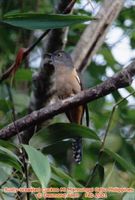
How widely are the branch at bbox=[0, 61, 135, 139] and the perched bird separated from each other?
1651 millimetres

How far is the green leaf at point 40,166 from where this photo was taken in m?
1.84

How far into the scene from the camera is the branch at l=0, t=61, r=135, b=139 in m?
2.33

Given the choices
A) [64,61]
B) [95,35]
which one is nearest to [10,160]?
[95,35]

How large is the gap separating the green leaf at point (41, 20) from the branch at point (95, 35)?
1.99 meters

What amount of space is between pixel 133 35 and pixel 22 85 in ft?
3.15

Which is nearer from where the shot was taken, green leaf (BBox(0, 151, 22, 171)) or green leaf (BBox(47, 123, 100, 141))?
green leaf (BBox(0, 151, 22, 171))

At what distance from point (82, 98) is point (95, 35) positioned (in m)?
1.89

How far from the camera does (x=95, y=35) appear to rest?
4195mm

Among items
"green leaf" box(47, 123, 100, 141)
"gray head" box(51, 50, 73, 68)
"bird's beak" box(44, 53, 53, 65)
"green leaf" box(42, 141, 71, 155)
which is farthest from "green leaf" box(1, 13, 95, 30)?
"gray head" box(51, 50, 73, 68)

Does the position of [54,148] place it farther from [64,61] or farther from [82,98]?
[64,61]

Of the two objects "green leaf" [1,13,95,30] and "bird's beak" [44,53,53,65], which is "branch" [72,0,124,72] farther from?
"green leaf" [1,13,95,30]

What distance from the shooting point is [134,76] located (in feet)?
7.82

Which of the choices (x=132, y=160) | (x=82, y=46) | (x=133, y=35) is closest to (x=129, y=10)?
(x=133, y=35)

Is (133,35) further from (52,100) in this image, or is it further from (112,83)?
(112,83)
